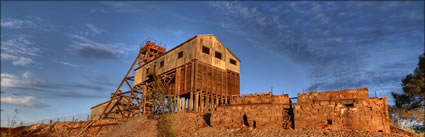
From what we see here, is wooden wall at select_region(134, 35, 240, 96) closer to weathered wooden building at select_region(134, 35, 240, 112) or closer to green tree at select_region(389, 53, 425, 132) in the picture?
weathered wooden building at select_region(134, 35, 240, 112)

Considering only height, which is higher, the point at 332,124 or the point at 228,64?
the point at 228,64

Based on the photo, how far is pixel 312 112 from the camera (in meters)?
20.3

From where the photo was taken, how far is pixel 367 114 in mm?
19031

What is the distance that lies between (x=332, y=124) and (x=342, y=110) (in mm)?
1186

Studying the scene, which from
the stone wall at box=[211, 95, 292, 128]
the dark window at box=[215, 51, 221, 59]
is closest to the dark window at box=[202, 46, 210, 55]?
the dark window at box=[215, 51, 221, 59]

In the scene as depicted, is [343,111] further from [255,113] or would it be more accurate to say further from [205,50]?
[205,50]

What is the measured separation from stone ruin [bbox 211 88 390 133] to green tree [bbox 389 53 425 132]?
13535mm

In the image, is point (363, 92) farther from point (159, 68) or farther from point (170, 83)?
point (159, 68)

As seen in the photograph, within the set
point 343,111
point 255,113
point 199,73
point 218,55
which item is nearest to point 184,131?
point 255,113

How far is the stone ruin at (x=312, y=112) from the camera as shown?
19000 millimetres

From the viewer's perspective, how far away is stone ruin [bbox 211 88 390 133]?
62.3 ft

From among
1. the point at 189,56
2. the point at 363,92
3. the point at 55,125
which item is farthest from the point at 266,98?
the point at 55,125

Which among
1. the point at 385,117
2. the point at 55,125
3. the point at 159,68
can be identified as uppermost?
the point at 159,68

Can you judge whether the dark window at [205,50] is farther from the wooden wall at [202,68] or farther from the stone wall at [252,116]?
the stone wall at [252,116]
